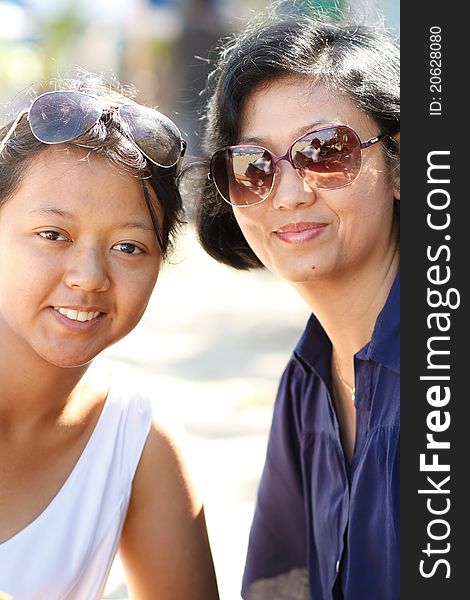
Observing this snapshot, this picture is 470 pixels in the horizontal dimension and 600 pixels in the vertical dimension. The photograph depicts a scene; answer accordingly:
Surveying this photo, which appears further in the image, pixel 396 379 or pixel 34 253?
pixel 396 379

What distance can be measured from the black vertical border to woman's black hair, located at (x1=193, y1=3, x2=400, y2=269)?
0.32 metres

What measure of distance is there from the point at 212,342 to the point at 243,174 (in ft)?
14.9

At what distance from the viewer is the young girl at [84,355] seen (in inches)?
92.6

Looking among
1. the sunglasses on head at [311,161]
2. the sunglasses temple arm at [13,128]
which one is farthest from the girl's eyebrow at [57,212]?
the sunglasses on head at [311,161]

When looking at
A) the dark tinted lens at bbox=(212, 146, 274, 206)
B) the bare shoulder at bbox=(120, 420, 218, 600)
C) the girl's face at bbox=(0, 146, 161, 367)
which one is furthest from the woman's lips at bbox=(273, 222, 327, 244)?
the bare shoulder at bbox=(120, 420, 218, 600)

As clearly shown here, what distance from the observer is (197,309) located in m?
8.19

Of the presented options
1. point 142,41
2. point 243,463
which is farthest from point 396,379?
point 142,41

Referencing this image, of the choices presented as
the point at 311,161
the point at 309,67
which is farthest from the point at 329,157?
the point at 309,67

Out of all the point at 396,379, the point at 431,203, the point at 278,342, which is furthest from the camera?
the point at 278,342

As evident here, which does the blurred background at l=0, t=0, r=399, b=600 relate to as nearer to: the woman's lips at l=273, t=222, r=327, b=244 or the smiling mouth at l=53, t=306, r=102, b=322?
the woman's lips at l=273, t=222, r=327, b=244

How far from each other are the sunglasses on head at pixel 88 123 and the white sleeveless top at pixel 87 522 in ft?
2.21

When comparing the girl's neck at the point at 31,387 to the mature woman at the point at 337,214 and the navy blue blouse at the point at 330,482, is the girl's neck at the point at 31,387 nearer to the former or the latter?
the mature woman at the point at 337,214

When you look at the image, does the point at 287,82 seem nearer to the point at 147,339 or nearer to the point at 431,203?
the point at 431,203

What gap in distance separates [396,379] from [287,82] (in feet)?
2.61
